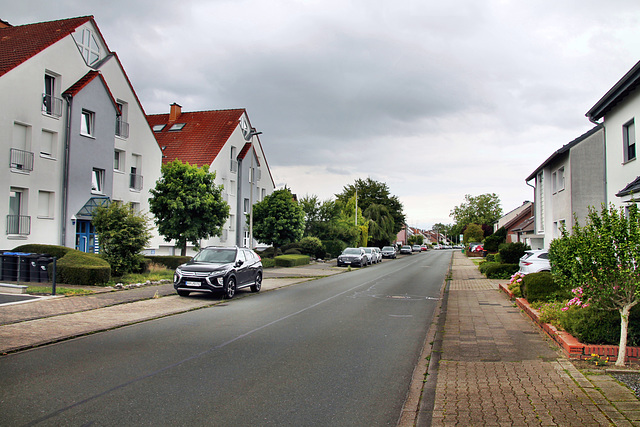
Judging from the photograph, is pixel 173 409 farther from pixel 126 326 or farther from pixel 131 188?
pixel 131 188

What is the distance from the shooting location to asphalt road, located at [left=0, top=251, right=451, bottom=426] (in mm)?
4684

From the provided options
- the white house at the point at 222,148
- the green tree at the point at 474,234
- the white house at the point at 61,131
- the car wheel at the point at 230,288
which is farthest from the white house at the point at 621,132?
the green tree at the point at 474,234

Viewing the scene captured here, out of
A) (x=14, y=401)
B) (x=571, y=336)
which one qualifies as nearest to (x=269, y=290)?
(x=571, y=336)

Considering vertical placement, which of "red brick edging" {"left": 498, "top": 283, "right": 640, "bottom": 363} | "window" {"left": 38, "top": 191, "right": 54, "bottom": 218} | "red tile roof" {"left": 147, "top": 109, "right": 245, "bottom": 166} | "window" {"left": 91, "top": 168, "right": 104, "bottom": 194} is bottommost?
"red brick edging" {"left": 498, "top": 283, "right": 640, "bottom": 363}

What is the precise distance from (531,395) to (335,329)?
489 cm

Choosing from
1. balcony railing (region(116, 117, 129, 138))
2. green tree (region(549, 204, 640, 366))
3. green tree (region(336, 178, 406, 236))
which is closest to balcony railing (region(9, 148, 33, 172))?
balcony railing (region(116, 117, 129, 138))

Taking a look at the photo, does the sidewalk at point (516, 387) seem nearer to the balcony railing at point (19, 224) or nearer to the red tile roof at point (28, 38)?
the balcony railing at point (19, 224)

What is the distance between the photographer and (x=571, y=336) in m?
7.60

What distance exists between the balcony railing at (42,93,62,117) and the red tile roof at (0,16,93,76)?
6.27 ft

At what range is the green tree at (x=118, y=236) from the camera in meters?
18.0

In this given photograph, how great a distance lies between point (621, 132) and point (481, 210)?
9561 centimetres

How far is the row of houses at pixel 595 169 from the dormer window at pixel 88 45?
24.3m

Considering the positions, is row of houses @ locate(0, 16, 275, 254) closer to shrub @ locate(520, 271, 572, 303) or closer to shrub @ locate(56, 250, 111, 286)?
shrub @ locate(56, 250, 111, 286)

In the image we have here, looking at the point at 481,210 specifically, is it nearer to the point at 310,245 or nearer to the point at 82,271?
the point at 310,245
